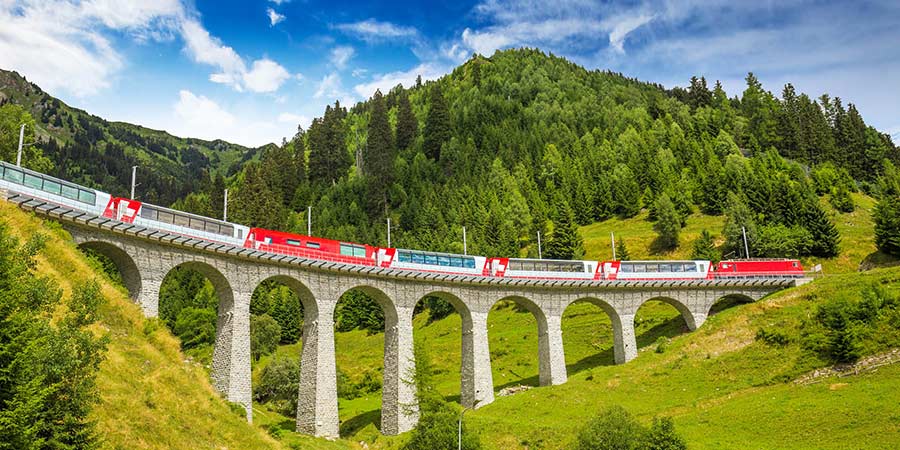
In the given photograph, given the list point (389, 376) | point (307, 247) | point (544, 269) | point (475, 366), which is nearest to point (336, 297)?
point (307, 247)

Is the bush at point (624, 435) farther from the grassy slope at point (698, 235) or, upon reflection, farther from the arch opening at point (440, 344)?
the grassy slope at point (698, 235)

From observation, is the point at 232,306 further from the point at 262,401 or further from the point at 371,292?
the point at 262,401

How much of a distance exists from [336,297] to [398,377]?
8.34 m

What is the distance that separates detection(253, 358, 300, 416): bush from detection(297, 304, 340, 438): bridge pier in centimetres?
1589

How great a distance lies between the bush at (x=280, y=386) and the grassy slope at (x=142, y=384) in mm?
28273

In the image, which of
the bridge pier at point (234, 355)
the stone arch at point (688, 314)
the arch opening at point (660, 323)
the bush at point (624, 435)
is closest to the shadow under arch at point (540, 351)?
the arch opening at point (660, 323)

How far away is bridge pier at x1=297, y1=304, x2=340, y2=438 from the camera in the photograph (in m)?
45.4

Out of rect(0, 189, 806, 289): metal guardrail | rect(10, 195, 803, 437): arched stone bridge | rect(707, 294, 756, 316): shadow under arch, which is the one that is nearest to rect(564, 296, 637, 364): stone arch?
rect(10, 195, 803, 437): arched stone bridge

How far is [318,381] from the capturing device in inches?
1802

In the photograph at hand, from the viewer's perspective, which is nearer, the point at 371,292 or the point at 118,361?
the point at 118,361

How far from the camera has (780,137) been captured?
147m

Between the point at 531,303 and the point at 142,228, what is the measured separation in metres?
36.8

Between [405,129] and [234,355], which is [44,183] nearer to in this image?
[234,355]

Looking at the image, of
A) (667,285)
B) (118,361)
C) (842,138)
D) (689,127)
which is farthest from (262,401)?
(842,138)
